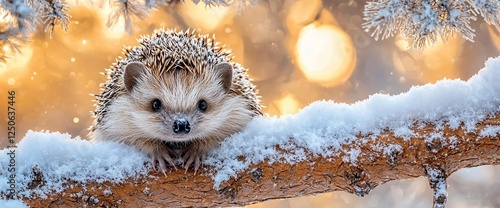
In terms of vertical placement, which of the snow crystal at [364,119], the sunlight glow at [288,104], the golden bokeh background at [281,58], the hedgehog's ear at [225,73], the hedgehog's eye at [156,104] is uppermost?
the golden bokeh background at [281,58]

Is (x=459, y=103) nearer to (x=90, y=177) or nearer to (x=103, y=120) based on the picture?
(x=90, y=177)

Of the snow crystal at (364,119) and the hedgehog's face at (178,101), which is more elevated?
the hedgehog's face at (178,101)

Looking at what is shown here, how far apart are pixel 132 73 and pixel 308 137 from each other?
137 centimetres

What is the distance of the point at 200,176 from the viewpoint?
3.44 meters

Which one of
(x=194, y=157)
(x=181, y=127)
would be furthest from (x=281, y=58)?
(x=194, y=157)

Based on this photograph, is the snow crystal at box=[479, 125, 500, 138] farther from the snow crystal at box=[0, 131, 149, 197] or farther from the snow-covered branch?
the snow crystal at box=[0, 131, 149, 197]

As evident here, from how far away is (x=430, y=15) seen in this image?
11.2 feet

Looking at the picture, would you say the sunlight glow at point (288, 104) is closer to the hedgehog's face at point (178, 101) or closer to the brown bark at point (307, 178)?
the hedgehog's face at point (178, 101)

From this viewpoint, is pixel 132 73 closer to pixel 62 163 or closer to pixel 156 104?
pixel 156 104

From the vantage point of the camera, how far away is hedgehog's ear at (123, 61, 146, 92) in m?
4.12

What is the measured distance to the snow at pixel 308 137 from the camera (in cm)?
327

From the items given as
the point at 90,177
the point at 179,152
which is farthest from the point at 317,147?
the point at 90,177

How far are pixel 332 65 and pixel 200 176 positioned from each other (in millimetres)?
7329

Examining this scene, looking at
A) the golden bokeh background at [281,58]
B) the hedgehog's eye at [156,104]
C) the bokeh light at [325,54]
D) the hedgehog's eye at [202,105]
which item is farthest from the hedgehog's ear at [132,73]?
the bokeh light at [325,54]
